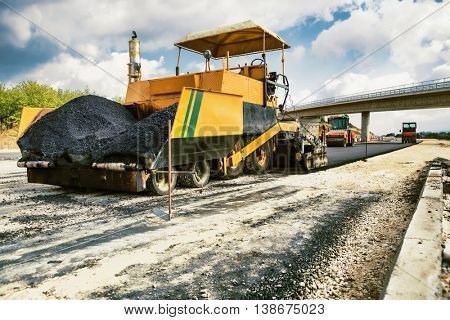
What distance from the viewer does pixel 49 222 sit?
398cm

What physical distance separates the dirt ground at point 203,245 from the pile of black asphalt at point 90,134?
0.75m

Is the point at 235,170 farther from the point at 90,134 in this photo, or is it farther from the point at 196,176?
the point at 90,134

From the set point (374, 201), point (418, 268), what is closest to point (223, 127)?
point (374, 201)

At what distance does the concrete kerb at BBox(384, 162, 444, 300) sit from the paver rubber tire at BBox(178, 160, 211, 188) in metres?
3.77

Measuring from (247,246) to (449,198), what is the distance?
12.5 ft

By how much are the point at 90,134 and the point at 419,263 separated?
529 centimetres

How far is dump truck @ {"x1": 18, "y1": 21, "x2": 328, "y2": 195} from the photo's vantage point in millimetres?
5094

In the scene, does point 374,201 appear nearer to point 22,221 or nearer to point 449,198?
point 449,198

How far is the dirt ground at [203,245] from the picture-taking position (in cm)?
224

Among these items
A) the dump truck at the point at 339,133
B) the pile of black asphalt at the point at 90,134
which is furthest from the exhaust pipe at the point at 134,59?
the dump truck at the point at 339,133

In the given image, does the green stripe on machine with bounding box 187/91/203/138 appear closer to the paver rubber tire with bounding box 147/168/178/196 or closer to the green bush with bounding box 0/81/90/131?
the paver rubber tire with bounding box 147/168/178/196

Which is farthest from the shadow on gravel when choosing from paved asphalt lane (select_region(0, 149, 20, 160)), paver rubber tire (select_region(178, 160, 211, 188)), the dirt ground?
paved asphalt lane (select_region(0, 149, 20, 160))

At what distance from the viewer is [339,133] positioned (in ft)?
101
